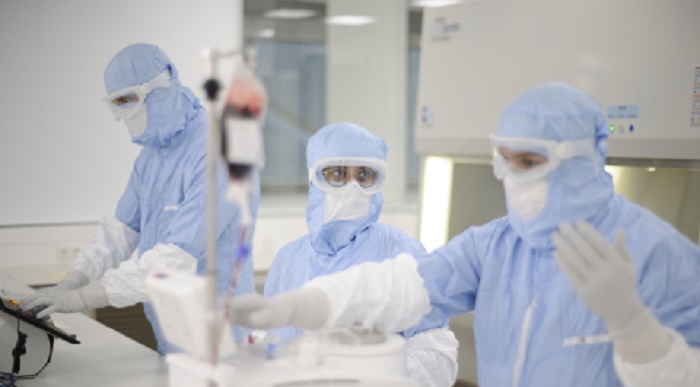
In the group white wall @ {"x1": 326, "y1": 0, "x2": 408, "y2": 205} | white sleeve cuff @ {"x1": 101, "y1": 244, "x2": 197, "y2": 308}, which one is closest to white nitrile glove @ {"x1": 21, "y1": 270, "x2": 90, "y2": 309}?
white sleeve cuff @ {"x1": 101, "y1": 244, "x2": 197, "y2": 308}

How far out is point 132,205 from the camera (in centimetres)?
258

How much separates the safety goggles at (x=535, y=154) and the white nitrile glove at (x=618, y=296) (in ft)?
0.51

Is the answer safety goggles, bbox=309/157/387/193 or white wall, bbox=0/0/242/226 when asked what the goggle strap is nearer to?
safety goggles, bbox=309/157/387/193

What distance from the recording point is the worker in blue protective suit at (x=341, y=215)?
1982mm

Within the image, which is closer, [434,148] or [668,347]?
[668,347]

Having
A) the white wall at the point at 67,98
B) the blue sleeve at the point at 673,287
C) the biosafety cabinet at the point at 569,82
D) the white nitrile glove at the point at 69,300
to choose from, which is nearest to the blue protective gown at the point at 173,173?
the white nitrile glove at the point at 69,300

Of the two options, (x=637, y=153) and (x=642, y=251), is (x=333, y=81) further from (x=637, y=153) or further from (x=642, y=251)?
(x=642, y=251)

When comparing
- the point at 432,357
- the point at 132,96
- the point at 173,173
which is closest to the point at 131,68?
the point at 132,96

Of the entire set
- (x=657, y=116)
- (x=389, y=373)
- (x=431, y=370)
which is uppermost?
(x=657, y=116)

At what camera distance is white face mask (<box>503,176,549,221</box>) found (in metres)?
1.39

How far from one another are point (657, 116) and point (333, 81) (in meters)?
2.50

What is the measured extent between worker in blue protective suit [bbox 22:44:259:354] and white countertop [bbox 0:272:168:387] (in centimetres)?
9

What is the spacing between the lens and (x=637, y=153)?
92.7 inches

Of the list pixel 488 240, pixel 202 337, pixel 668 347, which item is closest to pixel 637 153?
pixel 488 240
